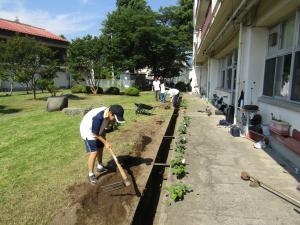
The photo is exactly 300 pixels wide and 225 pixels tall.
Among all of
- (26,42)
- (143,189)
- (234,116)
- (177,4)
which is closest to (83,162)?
(143,189)

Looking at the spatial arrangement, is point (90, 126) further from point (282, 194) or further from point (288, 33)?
point (288, 33)

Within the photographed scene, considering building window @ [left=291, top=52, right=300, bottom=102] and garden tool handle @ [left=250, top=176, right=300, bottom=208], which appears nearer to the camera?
garden tool handle @ [left=250, top=176, right=300, bottom=208]

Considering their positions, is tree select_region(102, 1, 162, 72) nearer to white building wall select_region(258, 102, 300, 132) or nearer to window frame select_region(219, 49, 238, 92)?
window frame select_region(219, 49, 238, 92)

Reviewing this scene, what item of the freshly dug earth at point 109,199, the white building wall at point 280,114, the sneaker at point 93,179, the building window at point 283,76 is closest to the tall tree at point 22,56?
the freshly dug earth at point 109,199

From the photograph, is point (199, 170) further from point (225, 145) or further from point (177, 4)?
point (177, 4)

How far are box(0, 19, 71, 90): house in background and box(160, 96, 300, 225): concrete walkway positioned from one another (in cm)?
2736

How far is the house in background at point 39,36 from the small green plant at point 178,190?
94.0 ft

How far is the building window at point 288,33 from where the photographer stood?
702cm

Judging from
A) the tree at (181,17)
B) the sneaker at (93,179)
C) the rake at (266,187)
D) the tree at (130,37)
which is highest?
the tree at (181,17)

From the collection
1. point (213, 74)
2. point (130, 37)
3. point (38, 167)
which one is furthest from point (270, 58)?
point (130, 37)

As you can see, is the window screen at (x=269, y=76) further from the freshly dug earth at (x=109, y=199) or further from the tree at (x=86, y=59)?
the tree at (x=86, y=59)

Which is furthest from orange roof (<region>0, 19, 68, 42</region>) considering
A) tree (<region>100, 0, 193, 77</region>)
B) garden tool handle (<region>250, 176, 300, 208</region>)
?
garden tool handle (<region>250, 176, 300, 208</region>)

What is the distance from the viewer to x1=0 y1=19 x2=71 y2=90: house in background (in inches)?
1234

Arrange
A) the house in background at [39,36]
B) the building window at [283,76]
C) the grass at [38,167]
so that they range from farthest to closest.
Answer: the house in background at [39,36] < the building window at [283,76] < the grass at [38,167]
